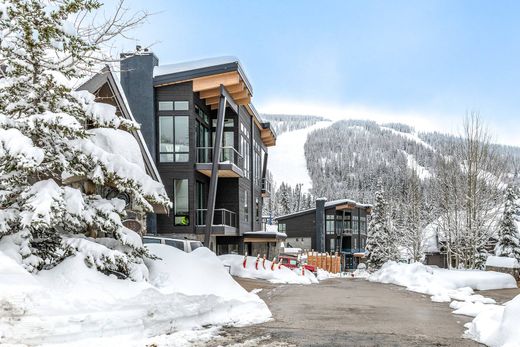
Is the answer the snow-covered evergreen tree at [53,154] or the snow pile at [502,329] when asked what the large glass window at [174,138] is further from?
the snow pile at [502,329]

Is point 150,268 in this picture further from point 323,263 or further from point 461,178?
point 323,263

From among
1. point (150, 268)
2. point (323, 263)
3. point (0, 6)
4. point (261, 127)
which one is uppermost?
point (261, 127)

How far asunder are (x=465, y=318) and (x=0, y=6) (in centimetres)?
1124

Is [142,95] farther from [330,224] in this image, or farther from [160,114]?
[330,224]

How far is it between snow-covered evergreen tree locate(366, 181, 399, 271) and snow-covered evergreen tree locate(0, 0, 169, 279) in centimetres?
4469

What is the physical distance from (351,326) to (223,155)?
17747 millimetres

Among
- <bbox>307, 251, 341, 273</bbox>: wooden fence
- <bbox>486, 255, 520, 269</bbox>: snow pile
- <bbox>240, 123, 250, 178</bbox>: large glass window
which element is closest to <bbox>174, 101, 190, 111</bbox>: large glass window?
<bbox>240, 123, 250, 178</bbox>: large glass window

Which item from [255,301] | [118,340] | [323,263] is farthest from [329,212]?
[118,340]

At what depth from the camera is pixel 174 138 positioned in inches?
952

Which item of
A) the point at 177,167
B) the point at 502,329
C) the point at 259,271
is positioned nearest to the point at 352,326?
the point at 502,329

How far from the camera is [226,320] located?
31.2 ft

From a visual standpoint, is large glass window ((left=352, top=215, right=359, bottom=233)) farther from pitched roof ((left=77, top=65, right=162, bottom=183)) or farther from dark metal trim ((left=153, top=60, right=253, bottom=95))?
pitched roof ((left=77, top=65, right=162, bottom=183))

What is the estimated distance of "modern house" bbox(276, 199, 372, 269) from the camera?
225 ft

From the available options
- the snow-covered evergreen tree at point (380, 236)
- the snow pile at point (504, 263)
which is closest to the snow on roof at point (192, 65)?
the snow pile at point (504, 263)
